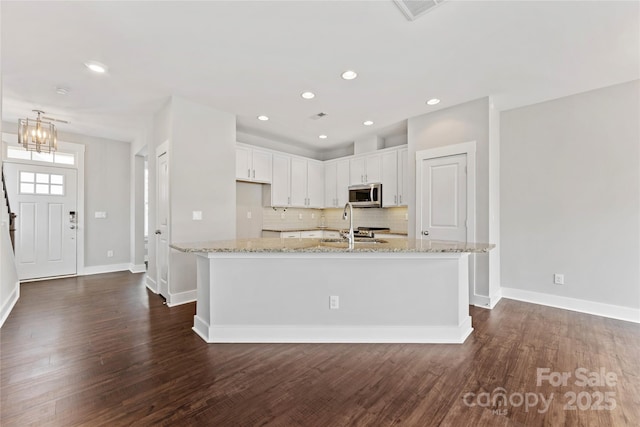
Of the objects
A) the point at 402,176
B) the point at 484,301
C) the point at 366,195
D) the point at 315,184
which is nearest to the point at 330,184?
the point at 315,184

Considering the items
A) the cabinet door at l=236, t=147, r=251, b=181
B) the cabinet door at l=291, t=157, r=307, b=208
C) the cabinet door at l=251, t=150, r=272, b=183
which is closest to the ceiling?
the cabinet door at l=236, t=147, r=251, b=181

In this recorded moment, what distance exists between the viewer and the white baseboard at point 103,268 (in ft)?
17.2

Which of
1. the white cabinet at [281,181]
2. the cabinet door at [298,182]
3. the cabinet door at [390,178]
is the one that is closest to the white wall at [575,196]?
the cabinet door at [390,178]

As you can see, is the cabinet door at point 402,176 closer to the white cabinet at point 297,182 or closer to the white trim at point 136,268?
the white cabinet at point 297,182

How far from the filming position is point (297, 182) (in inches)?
220

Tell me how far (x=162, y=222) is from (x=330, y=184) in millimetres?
3242

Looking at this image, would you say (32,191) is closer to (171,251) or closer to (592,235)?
(171,251)

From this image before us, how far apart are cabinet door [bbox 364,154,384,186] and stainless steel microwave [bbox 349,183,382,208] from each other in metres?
0.12

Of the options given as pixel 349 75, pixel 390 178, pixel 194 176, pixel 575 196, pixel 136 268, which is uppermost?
pixel 349 75

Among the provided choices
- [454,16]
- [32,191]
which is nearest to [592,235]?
[454,16]

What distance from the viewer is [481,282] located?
3.53 metres

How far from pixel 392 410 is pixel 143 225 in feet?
19.3

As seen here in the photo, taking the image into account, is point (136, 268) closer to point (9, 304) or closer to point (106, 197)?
point (106, 197)

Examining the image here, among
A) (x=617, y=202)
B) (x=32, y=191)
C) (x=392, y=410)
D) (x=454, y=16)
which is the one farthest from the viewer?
(x=32, y=191)
